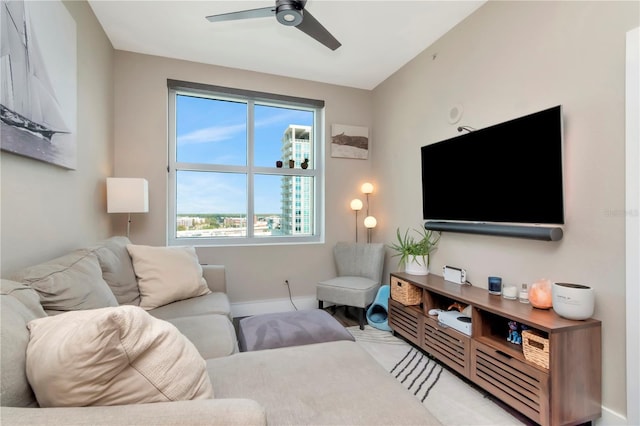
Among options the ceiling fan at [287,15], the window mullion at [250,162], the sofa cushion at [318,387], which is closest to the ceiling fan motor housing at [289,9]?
the ceiling fan at [287,15]

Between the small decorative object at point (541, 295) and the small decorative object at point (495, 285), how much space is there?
9.3 inches

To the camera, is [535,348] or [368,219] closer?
[535,348]

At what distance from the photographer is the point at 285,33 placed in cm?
260

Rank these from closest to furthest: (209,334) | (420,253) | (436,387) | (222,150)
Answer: (209,334), (436,387), (420,253), (222,150)

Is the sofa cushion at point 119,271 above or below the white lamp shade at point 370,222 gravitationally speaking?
below

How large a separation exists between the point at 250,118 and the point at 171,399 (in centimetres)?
310

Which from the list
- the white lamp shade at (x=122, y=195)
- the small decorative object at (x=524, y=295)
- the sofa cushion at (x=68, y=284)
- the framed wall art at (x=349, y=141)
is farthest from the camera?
the framed wall art at (x=349, y=141)

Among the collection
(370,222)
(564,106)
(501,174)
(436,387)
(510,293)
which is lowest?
(436,387)

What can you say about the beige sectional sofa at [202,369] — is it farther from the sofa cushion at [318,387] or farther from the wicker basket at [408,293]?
the wicker basket at [408,293]

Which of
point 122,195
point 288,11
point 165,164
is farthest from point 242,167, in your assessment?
point 288,11

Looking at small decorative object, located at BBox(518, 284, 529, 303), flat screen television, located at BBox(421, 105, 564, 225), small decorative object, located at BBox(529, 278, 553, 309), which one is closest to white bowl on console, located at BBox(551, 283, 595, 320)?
small decorative object, located at BBox(529, 278, 553, 309)

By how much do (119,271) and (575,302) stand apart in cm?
266

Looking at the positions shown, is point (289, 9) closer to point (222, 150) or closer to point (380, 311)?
point (222, 150)

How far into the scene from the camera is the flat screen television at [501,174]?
1713 millimetres
